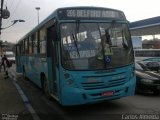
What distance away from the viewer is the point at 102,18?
972cm

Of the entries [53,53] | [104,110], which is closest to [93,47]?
[53,53]

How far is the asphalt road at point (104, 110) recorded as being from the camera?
896 centimetres

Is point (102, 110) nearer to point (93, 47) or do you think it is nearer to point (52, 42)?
point (93, 47)

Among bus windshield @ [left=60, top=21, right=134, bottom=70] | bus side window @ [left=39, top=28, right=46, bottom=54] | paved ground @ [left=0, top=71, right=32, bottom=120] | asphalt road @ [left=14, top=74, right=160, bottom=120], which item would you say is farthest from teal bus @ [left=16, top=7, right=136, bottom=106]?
bus side window @ [left=39, top=28, right=46, bottom=54]

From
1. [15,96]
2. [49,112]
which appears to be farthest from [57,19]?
[15,96]

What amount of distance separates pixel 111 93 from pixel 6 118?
9.62ft

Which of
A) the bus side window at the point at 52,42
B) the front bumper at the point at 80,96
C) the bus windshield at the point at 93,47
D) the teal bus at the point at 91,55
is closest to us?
the front bumper at the point at 80,96

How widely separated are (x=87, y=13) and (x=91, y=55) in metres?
1.31

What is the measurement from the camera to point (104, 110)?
32.2 ft

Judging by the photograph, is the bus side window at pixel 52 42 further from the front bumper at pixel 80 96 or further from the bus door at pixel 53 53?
the front bumper at pixel 80 96

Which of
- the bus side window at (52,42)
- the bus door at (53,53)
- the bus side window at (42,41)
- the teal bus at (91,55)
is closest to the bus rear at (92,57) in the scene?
the teal bus at (91,55)

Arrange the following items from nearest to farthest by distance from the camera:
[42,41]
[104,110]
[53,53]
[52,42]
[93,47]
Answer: [93,47] → [104,110] → [53,53] → [52,42] → [42,41]

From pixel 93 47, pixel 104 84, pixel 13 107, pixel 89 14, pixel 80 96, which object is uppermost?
pixel 89 14

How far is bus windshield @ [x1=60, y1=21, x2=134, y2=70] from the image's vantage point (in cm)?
905
